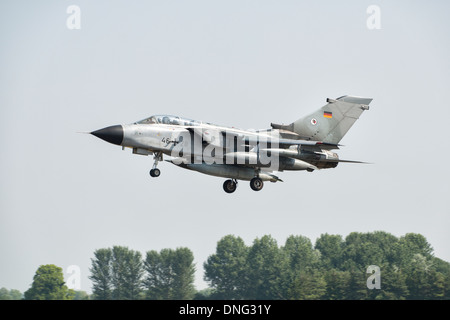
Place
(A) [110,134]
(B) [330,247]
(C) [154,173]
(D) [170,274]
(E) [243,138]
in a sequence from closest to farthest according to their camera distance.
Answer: (A) [110,134]
(C) [154,173]
(E) [243,138]
(D) [170,274]
(B) [330,247]

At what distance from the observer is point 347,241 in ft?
256

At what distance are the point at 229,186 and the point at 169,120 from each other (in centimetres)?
478

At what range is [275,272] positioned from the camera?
200 feet

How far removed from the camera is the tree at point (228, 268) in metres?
57.3

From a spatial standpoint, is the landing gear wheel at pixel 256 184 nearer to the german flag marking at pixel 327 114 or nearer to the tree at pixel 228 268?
the german flag marking at pixel 327 114

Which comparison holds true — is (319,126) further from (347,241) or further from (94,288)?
(347,241)

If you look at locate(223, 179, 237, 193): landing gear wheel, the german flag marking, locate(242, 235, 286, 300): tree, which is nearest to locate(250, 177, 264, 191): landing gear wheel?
locate(223, 179, 237, 193): landing gear wheel

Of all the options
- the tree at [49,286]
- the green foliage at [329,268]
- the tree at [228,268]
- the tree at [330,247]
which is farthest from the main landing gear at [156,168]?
the tree at [330,247]

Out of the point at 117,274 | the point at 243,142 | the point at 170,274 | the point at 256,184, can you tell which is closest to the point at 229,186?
the point at 256,184

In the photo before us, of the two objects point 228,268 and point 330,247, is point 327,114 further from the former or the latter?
point 330,247

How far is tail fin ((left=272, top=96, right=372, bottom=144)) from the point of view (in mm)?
39938

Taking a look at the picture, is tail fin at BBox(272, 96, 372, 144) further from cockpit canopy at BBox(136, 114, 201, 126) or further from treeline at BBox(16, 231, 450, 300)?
treeline at BBox(16, 231, 450, 300)

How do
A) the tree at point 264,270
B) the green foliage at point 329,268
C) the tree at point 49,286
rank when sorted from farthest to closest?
1. the tree at point 49,286
2. the tree at point 264,270
3. the green foliage at point 329,268
